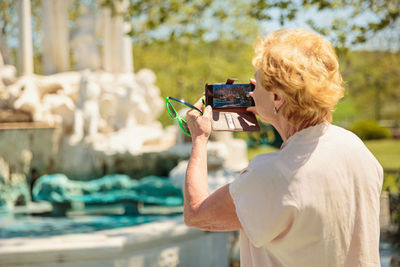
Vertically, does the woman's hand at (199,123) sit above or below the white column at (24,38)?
below

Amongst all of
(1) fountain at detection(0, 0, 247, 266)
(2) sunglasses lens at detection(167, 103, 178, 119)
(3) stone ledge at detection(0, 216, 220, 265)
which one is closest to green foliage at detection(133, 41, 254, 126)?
(1) fountain at detection(0, 0, 247, 266)

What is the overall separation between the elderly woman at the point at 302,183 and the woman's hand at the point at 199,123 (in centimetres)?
23

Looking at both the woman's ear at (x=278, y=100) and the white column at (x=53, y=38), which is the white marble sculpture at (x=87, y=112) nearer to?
the white column at (x=53, y=38)

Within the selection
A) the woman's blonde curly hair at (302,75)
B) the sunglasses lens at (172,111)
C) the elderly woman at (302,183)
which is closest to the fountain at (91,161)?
the sunglasses lens at (172,111)

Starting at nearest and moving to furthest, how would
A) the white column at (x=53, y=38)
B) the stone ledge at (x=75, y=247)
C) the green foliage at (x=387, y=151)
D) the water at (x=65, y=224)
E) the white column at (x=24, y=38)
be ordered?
the stone ledge at (x=75, y=247) < the water at (x=65, y=224) < the white column at (x=24, y=38) < the white column at (x=53, y=38) < the green foliage at (x=387, y=151)

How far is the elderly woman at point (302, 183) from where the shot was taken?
1.52 metres

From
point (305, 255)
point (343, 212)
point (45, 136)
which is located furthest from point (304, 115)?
point (45, 136)

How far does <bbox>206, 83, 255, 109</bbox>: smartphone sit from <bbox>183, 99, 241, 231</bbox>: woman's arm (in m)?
0.08

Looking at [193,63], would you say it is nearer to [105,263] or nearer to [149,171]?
[149,171]

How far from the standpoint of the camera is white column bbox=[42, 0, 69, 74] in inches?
593

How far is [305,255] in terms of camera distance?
1.55 m

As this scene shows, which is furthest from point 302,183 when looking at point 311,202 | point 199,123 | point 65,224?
point 65,224

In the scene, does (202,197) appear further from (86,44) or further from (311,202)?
(86,44)

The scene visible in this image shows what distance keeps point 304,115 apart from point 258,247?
0.43 m
